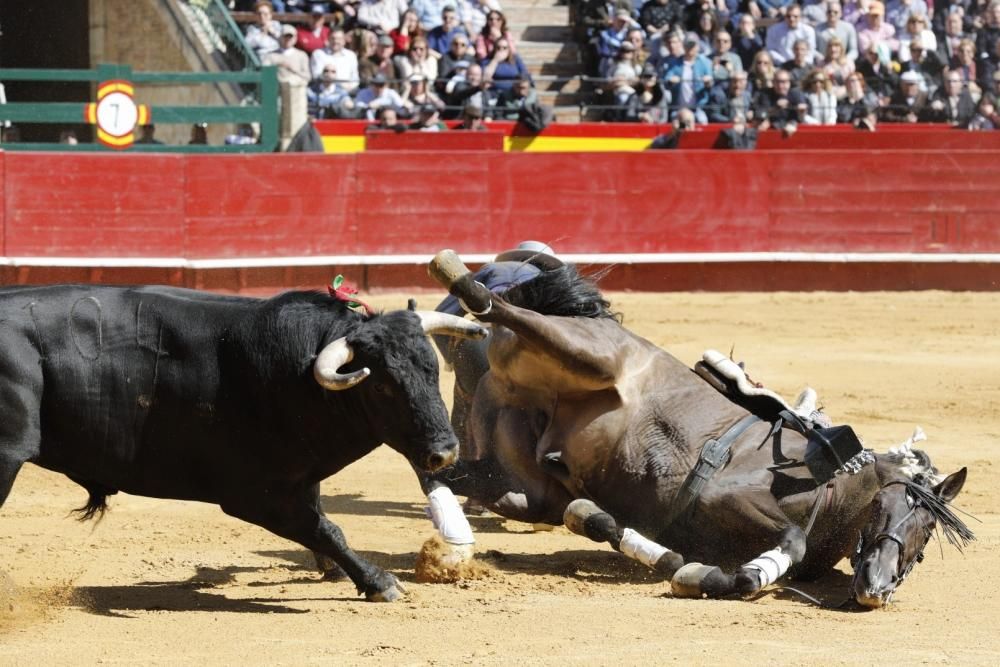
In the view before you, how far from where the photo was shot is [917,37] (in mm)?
19125

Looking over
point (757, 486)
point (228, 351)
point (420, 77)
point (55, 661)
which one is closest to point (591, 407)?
point (757, 486)

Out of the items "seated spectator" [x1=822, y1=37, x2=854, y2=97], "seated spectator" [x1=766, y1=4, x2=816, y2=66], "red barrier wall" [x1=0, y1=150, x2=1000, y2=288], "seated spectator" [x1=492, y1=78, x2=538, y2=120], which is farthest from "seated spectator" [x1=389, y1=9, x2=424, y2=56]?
"seated spectator" [x1=822, y1=37, x2=854, y2=97]

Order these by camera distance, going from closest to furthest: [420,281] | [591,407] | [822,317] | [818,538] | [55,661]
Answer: [55,661] < [818,538] < [591,407] < [822,317] < [420,281]

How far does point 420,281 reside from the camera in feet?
45.9

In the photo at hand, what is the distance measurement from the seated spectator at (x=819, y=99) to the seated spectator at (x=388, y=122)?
4.88 meters

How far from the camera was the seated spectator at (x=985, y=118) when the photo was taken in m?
18.8

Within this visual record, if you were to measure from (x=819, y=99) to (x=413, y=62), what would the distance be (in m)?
4.81

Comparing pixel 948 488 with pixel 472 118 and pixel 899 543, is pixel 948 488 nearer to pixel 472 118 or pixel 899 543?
pixel 899 543

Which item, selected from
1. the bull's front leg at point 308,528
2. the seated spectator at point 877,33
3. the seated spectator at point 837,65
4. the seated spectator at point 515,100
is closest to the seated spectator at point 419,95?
the seated spectator at point 515,100

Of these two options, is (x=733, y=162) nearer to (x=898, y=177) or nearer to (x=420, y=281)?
(x=898, y=177)

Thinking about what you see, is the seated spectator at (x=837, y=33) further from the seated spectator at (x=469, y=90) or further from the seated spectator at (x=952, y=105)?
the seated spectator at (x=469, y=90)

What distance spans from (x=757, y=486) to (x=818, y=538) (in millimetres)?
284

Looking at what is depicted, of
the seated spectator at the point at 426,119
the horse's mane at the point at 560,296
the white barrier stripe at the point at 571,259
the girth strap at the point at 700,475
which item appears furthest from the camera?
the seated spectator at the point at 426,119

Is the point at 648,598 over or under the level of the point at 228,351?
under
